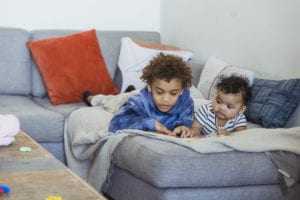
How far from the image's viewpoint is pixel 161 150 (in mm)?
2143

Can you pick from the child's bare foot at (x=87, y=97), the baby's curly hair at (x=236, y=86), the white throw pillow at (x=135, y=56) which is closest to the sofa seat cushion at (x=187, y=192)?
the baby's curly hair at (x=236, y=86)

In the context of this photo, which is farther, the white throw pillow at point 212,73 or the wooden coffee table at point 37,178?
the white throw pillow at point 212,73

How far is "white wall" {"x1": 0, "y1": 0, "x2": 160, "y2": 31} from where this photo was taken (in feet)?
12.6

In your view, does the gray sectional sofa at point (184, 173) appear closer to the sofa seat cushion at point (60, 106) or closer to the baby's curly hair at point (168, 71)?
the sofa seat cushion at point (60, 106)

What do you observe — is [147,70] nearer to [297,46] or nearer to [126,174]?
[126,174]

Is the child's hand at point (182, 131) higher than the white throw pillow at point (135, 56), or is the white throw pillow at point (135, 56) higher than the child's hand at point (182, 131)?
the white throw pillow at point (135, 56)

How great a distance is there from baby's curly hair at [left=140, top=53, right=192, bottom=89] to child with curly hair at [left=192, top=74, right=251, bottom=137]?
16 cm

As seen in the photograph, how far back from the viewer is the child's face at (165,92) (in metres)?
2.64

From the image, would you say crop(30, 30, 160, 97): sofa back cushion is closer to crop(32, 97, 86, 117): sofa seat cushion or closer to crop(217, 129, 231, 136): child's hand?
crop(32, 97, 86, 117): sofa seat cushion

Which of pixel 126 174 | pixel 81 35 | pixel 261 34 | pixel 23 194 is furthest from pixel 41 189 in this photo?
pixel 81 35

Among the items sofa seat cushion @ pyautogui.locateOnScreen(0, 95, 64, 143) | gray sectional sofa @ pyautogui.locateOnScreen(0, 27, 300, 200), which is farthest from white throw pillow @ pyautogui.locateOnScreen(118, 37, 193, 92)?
gray sectional sofa @ pyautogui.locateOnScreen(0, 27, 300, 200)

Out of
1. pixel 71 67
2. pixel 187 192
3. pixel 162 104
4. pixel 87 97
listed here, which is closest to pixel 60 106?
pixel 87 97

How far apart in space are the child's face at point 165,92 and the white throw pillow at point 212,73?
48 centimetres

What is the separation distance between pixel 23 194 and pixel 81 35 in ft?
7.45
